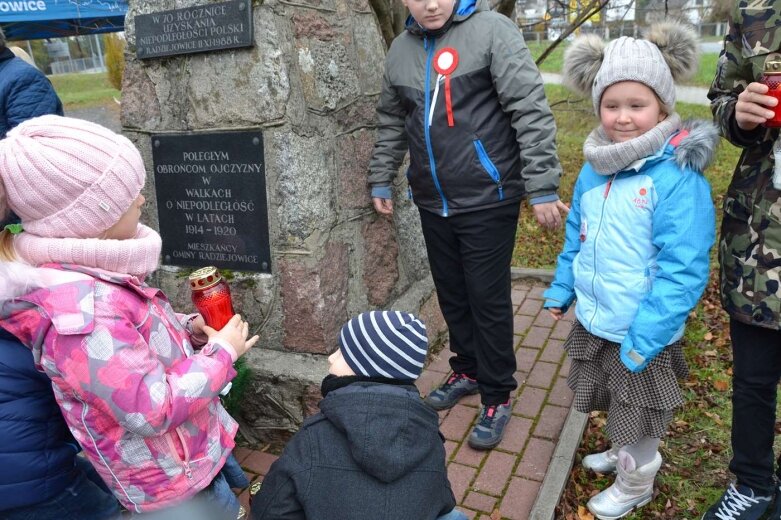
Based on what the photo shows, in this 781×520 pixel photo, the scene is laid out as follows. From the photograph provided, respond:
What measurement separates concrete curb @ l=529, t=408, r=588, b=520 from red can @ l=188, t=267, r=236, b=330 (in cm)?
137

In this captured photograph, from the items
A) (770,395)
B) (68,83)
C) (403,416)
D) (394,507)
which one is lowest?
(68,83)

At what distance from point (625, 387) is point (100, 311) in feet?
5.53

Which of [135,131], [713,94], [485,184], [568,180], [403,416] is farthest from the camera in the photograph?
[568,180]

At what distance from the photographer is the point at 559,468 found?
2.51 metres

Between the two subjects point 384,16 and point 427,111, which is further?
point 384,16

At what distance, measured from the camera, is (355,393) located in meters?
1.39

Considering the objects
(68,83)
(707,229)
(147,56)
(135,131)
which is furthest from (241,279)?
(68,83)

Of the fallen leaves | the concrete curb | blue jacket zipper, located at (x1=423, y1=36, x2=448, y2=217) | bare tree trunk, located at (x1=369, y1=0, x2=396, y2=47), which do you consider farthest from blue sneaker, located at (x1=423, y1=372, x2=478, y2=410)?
bare tree trunk, located at (x1=369, y1=0, x2=396, y2=47)

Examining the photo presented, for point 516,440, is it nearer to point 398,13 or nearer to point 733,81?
point 733,81

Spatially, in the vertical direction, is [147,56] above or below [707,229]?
above

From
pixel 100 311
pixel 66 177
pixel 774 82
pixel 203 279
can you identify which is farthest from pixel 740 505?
pixel 66 177

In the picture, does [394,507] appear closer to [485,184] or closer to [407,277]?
[485,184]

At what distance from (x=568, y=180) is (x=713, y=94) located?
5.78 metres

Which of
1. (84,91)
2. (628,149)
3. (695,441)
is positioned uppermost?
(628,149)
